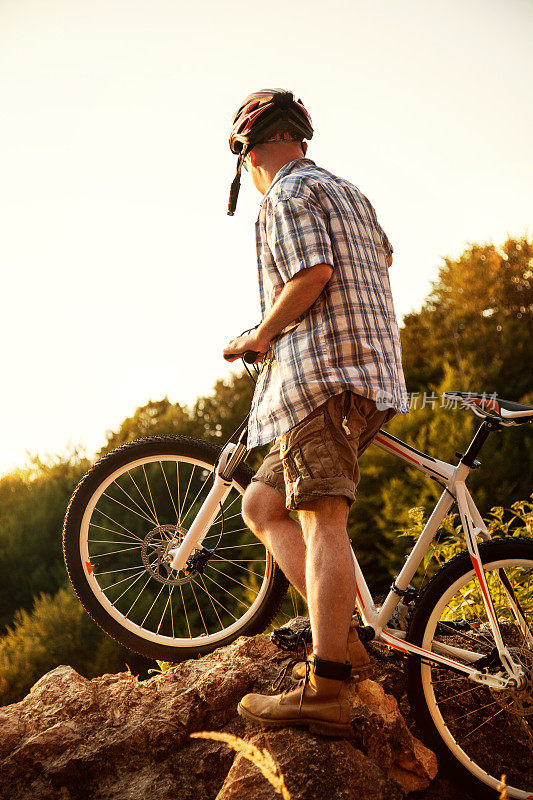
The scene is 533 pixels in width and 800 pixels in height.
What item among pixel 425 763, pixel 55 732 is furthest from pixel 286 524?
pixel 55 732

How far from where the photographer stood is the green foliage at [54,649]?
10.6 meters

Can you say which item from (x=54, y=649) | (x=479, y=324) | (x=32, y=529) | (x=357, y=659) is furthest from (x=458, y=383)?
(x=357, y=659)

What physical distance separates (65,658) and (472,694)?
9841mm

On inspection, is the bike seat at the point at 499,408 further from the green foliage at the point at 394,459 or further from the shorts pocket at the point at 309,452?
the green foliage at the point at 394,459

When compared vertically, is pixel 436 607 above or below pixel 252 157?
below

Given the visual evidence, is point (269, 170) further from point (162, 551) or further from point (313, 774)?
point (313, 774)

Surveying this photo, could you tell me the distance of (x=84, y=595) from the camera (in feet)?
9.29

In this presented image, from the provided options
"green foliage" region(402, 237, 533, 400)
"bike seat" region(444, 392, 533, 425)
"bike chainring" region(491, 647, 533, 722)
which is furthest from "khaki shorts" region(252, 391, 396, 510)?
"green foliage" region(402, 237, 533, 400)

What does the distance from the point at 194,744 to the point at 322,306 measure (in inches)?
61.6

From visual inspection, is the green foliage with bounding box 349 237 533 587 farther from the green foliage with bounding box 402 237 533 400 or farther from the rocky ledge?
the rocky ledge

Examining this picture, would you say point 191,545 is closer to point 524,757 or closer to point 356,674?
point 356,674

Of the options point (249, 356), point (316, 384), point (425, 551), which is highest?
point (249, 356)

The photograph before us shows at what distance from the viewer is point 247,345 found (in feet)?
7.34

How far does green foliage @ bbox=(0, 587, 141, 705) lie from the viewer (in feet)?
34.7
